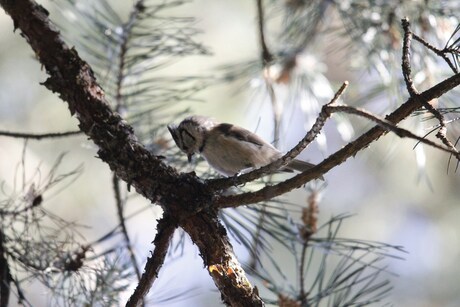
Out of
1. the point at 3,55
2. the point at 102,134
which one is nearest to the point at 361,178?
→ the point at 3,55

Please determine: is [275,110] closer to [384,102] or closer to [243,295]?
[384,102]

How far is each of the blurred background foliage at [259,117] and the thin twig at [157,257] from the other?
13.8 inches

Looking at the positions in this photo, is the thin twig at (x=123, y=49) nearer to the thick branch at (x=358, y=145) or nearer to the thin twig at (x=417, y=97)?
the thick branch at (x=358, y=145)

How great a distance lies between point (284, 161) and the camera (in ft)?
4.41

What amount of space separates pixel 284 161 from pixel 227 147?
873 mm

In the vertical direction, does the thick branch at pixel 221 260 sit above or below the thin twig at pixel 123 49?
below

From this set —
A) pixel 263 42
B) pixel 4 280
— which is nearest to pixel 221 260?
pixel 4 280

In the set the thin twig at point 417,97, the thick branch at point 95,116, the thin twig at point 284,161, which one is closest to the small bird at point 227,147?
the thick branch at point 95,116

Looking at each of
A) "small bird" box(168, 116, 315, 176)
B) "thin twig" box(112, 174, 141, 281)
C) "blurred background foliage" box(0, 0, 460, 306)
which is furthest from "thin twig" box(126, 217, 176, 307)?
"small bird" box(168, 116, 315, 176)

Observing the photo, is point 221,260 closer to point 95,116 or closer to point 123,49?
point 95,116

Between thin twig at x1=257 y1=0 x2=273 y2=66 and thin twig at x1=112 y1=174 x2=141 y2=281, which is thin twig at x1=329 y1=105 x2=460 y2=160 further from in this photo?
thin twig at x1=257 y1=0 x2=273 y2=66

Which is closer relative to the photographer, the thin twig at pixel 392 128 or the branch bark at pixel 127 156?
the thin twig at pixel 392 128

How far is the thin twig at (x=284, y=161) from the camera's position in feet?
4.23

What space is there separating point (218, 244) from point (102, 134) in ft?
1.13
